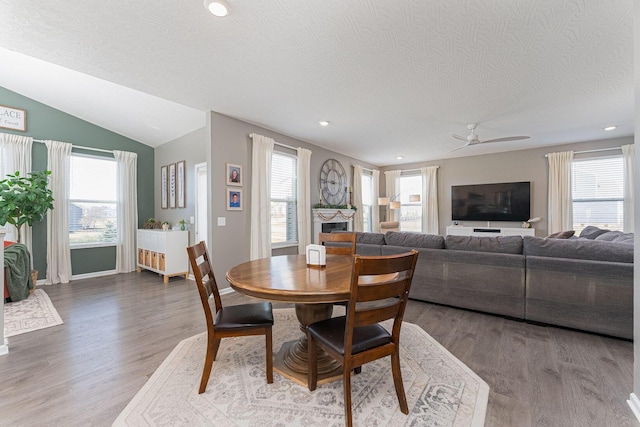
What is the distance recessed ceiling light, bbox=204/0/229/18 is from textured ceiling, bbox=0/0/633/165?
0.05 metres

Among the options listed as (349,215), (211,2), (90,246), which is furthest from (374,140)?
(90,246)

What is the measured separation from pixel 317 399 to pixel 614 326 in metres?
2.81

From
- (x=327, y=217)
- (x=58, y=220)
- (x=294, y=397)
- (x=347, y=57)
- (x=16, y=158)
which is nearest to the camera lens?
(x=294, y=397)

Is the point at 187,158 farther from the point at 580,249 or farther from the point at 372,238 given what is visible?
the point at 580,249

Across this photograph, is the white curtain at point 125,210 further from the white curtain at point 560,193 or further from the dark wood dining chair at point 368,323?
the white curtain at point 560,193

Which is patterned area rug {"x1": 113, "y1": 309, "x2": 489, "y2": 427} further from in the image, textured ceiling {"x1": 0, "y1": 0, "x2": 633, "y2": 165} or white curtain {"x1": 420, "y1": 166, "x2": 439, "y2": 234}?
white curtain {"x1": 420, "y1": 166, "x2": 439, "y2": 234}

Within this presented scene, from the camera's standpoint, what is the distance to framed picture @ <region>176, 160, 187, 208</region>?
5.35 metres

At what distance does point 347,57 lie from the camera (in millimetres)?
2562

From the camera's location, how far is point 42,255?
469 cm

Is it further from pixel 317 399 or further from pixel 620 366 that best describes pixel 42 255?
pixel 620 366

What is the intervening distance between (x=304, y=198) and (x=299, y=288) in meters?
3.90

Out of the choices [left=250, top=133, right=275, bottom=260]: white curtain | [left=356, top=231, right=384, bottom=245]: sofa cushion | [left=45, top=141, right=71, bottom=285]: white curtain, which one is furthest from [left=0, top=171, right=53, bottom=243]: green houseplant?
[left=356, top=231, right=384, bottom=245]: sofa cushion

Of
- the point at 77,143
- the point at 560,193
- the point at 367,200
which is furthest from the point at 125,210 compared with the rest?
the point at 560,193

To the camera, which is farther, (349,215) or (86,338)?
(349,215)
